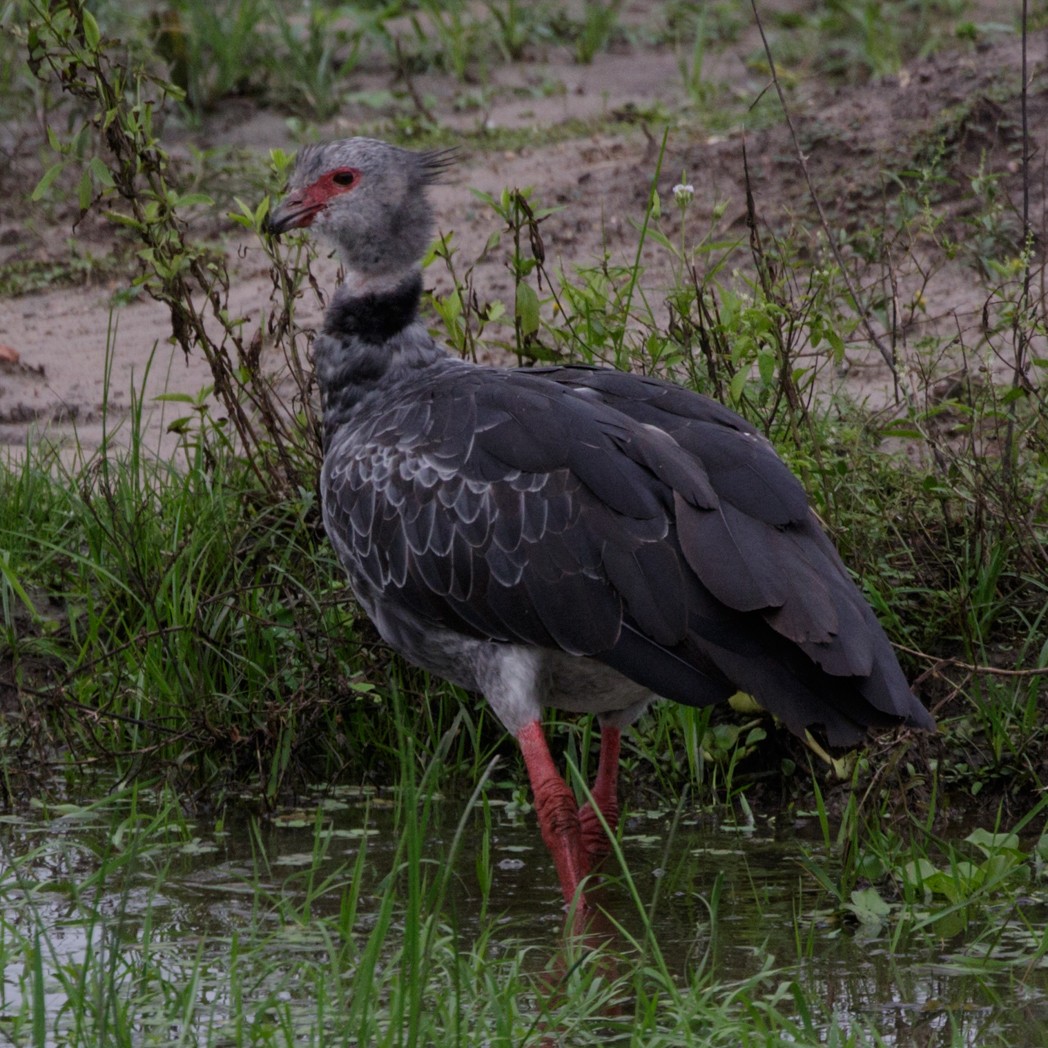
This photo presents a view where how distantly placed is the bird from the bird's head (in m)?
0.19

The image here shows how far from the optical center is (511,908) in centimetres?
368

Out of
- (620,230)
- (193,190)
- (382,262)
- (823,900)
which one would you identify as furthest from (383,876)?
(193,190)

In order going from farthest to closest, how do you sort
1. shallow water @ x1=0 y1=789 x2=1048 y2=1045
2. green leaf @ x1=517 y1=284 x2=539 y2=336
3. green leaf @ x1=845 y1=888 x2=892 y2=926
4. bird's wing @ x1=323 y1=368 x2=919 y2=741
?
green leaf @ x1=517 y1=284 x2=539 y2=336 → green leaf @ x1=845 y1=888 x2=892 y2=926 → bird's wing @ x1=323 y1=368 x2=919 y2=741 → shallow water @ x1=0 y1=789 x2=1048 y2=1045

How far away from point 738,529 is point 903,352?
4.61 feet

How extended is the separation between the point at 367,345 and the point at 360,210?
0.33m

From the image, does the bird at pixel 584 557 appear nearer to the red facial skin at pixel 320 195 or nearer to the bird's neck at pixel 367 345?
the bird's neck at pixel 367 345

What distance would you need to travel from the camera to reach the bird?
327 centimetres

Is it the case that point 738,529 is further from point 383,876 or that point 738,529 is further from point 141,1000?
point 141,1000

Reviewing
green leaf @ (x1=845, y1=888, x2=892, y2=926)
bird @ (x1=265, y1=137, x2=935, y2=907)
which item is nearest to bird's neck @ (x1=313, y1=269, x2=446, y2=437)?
bird @ (x1=265, y1=137, x2=935, y2=907)

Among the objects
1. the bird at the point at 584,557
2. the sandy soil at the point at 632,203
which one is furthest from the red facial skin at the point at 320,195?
the sandy soil at the point at 632,203

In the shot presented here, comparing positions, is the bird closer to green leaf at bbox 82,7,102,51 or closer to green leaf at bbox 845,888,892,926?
green leaf at bbox 845,888,892,926

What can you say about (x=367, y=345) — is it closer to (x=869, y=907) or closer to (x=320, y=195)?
(x=320, y=195)

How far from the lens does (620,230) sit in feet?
20.9

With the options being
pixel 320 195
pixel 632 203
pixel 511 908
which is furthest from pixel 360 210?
pixel 632 203
